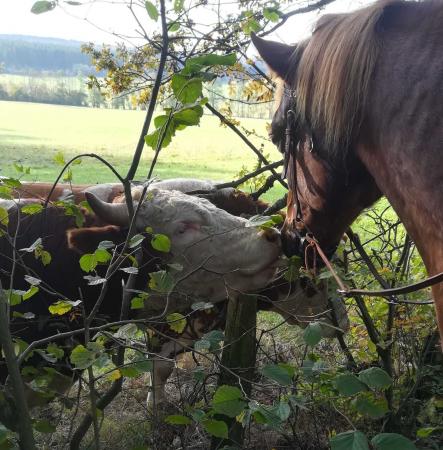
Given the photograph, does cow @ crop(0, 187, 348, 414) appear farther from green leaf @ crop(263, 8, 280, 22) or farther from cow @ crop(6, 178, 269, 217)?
green leaf @ crop(263, 8, 280, 22)

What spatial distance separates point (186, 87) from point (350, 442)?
1.05 meters

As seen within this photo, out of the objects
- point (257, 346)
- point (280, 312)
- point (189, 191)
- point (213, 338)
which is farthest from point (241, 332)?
point (213, 338)

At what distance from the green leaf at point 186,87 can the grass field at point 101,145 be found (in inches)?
333

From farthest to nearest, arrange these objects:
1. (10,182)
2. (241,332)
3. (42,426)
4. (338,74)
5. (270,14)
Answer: (241,332) → (270,14) → (10,182) → (42,426) → (338,74)

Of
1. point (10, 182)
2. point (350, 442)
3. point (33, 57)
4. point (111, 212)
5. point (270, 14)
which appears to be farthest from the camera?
point (33, 57)

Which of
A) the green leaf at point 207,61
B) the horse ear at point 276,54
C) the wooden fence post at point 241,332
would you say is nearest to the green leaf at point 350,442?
the green leaf at point 207,61

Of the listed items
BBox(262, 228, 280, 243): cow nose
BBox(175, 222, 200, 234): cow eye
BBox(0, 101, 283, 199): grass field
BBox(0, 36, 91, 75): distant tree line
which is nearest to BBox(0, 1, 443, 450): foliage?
BBox(175, 222, 200, 234): cow eye

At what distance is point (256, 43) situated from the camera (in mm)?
2066

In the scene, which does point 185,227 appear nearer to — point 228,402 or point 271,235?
point 271,235

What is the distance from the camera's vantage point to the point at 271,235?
313cm

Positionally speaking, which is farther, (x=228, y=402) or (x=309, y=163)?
(x=309, y=163)

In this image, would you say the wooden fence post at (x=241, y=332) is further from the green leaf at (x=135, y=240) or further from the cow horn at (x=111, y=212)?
the green leaf at (x=135, y=240)

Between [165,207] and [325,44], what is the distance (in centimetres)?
161

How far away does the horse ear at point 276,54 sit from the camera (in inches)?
81.4
